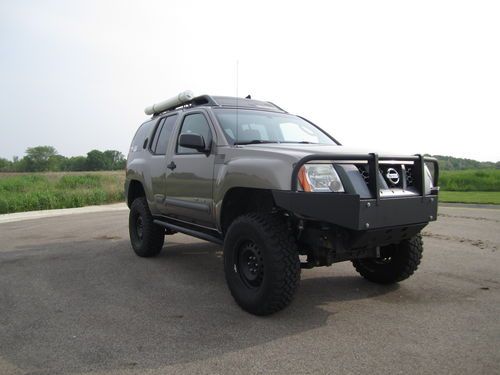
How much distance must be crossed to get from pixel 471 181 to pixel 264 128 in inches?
1348

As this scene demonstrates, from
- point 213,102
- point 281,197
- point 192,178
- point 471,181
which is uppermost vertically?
point 213,102

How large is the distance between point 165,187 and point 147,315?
6.88ft

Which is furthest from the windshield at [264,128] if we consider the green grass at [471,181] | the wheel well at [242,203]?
the green grass at [471,181]

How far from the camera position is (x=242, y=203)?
14.6 ft

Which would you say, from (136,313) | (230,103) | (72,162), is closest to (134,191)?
(230,103)

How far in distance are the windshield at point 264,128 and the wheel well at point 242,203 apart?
57cm

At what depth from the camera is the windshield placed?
15.3 feet

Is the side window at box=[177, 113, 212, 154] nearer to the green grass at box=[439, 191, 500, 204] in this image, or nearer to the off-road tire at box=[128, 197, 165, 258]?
the off-road tire at box=[128, 197, 165, 258]

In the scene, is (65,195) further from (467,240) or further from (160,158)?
(467,240)

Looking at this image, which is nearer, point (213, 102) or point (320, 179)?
point (320, 179)

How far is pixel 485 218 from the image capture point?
36.5 feet

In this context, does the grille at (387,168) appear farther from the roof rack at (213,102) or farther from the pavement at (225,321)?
the roof rack at (213,102)

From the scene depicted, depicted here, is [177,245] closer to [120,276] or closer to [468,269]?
[120,276]

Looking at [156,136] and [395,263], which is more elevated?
[156,136]
